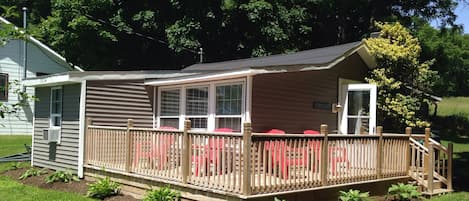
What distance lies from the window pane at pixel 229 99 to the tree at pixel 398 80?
4.06 meters

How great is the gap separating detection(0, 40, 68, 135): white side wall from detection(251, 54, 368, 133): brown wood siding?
41.9 ft

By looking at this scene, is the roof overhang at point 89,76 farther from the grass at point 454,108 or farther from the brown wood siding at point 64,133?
the grass at point 454,108

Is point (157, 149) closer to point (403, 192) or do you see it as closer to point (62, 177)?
point (62, 177)

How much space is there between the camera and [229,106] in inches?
423

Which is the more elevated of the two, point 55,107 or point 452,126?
point 55,107

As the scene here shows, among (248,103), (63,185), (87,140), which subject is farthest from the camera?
(87,140)

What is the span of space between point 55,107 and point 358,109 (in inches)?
304

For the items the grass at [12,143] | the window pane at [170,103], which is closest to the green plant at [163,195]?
the window pane at [170,103]

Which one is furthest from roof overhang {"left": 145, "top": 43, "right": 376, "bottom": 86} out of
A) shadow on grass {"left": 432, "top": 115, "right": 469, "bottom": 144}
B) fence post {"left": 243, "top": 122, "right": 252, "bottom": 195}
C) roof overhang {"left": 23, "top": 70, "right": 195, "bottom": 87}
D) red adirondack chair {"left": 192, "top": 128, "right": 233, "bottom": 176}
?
shadow on grass {"left": 432, "top": 115, "right": 469, "bottom": 144}

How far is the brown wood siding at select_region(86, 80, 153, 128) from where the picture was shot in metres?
11.1

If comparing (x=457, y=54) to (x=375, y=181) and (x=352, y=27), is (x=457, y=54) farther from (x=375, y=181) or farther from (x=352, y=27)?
(x=375, y=181)

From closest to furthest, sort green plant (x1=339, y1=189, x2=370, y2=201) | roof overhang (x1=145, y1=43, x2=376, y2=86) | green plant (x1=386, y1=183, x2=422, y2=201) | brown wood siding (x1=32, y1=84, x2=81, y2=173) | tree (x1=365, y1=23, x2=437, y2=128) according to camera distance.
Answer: green plant (x1=339, y1=189, x2=370, y2=201) → green plant (x1=386, y1=183, x2=422, y2=201) → roof overhang (x1=145, y1=43, x2=376, y2=86) → brown wood siding (x1=32, y1=84, x2=81, y2=173) → tree (x1=365, y1=23, x2=437, y2=128)

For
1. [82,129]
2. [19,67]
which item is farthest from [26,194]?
[19,67]

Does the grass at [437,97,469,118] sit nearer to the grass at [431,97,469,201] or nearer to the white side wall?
the grass at [431,97,469,201]
